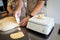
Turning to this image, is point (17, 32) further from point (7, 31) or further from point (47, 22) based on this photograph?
point (47, 22)

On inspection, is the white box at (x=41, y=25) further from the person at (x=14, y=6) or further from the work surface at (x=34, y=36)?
the person at (x=14, y=6)

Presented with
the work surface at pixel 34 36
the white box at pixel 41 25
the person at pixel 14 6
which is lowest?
the work surface at pixel 34 36

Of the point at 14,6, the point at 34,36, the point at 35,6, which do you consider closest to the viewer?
the point at 34,36

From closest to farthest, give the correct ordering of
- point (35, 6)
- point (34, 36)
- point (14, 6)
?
point (34, 36) < point (35, 6) < point (14, 6)

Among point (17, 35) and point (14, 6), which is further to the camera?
point (14, 6)

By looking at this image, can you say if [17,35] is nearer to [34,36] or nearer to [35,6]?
[34,36]

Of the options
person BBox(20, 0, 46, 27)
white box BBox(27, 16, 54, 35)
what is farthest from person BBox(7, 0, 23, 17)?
white box BBox(27, 16, 54, 35)

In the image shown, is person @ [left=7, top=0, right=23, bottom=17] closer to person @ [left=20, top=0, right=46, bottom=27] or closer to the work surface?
person @ [left=20, top=0, right=46, bottom=27]

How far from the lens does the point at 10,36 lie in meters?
0.70

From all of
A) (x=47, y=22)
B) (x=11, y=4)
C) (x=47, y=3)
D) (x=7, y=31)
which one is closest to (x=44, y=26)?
(x=47, y=22)

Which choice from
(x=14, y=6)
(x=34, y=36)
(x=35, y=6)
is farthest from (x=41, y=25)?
(x=14, y=6)

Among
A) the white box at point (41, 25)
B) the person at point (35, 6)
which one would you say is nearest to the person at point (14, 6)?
the person at point (35, 6)

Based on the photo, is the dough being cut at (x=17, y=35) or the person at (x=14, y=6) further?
the person at (x=14, y=6)

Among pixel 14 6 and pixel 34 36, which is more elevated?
pixel 14 6
